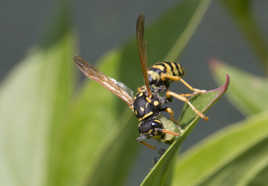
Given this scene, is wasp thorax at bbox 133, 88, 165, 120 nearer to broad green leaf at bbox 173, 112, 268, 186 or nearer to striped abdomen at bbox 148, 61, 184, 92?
striped abdomen at bbox 148, 61, 184, 92

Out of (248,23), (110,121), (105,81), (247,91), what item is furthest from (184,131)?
(248,23)

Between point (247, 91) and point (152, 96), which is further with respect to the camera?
point (247, 91)

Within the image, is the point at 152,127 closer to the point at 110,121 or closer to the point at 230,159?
the point at 230,159

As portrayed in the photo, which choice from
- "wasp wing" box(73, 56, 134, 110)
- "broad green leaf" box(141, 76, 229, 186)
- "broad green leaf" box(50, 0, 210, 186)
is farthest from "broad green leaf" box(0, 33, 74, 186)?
"broad green leaf" box(141, 76, 229, 186)

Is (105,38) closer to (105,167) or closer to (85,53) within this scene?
(85,53)

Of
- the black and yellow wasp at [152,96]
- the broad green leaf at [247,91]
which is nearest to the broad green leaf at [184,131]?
the black and yellow wasp at [152,96]

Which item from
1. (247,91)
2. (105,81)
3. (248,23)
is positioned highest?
(105,81)

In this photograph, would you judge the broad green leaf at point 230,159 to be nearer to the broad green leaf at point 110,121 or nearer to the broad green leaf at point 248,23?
the broad green leaf at point 110,121
